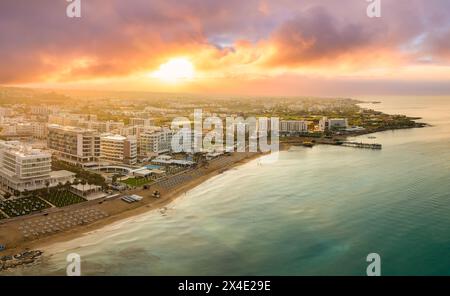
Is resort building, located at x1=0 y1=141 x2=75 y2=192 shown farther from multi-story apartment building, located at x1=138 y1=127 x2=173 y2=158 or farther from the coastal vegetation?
multi-story apartment building, located at x1=138 y1=127 x2=173 y2=158

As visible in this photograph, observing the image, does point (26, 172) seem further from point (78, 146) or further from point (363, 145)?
point (363, 145)

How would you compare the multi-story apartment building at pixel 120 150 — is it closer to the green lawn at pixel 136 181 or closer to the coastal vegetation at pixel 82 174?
the coastal vegetation at pixel 82 174

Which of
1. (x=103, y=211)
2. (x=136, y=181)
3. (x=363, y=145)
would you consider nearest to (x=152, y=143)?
(x=136, y=181)

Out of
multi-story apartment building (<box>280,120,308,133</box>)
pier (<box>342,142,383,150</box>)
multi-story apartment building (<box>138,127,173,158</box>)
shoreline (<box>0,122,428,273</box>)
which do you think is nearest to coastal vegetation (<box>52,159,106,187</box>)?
shoreline (<box>0,122,428,273</box>)

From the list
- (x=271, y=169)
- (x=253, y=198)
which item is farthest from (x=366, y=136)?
(x=253, y=198)

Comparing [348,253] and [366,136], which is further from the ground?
[366,136]

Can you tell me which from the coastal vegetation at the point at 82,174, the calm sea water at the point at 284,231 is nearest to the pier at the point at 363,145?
the calm sea water at the point at 284,231
